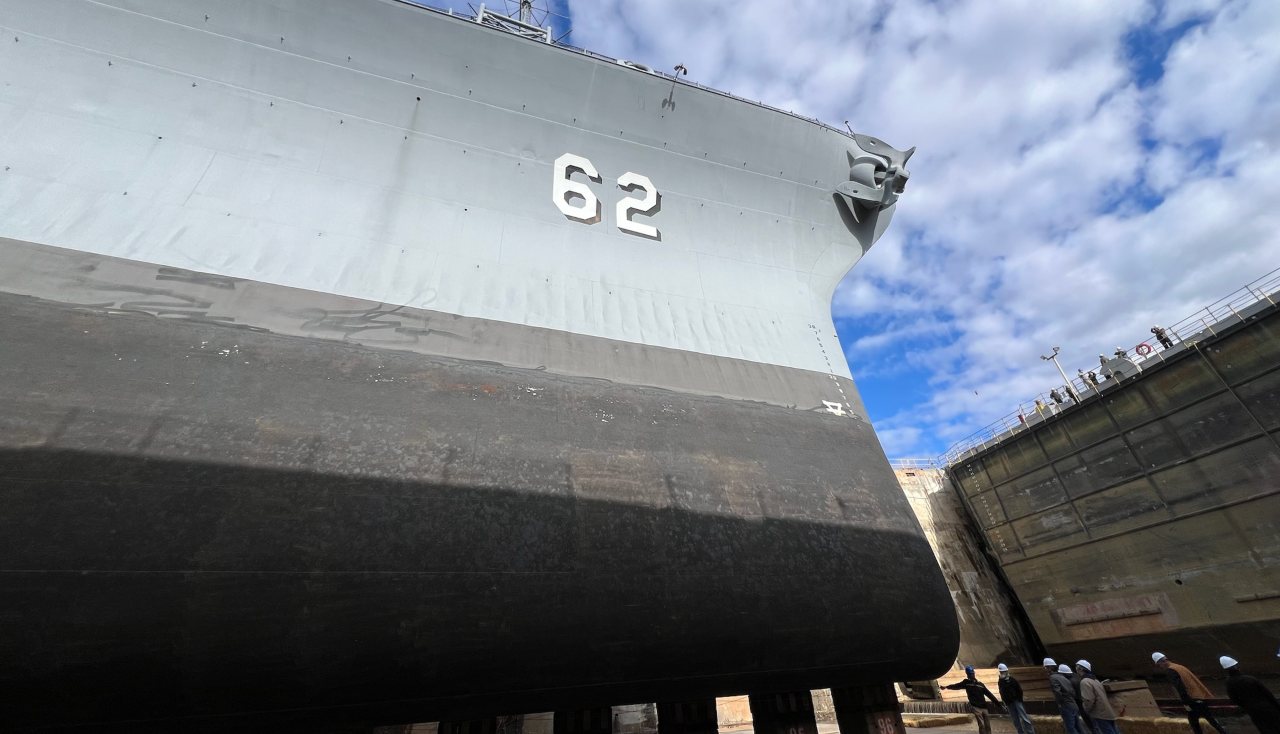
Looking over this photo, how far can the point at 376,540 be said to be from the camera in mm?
2748

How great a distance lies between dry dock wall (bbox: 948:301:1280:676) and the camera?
9.29 meters

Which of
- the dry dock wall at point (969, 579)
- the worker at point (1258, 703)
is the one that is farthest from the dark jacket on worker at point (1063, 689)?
the dry dock wall at point (969, 579)

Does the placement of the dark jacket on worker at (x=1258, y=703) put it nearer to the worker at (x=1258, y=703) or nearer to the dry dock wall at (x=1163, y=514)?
the worker at (x=1258, y=703)

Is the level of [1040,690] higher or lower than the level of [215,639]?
lower

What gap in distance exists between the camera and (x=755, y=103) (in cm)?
566

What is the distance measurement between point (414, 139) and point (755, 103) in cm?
362

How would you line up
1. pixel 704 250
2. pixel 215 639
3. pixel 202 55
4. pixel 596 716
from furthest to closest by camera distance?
pixel 704 250, pixel 202 55, pixel 596 716, pixel 215 639

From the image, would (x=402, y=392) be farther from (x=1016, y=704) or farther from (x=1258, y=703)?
(x=1016, y=704)

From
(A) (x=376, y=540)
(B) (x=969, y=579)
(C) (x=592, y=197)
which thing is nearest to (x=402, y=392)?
(A) (x=376, y=540)

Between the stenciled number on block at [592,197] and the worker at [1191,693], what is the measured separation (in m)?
7.31

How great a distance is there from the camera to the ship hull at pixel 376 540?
2352mm

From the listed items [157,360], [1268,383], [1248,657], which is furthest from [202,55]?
[1248,657]

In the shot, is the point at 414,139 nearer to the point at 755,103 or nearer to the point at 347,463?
the point at 347,463

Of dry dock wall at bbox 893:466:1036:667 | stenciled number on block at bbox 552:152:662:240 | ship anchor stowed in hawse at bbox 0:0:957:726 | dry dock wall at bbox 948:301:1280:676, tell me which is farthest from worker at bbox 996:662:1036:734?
dry dock wall at bbox 893:466:1036:667
